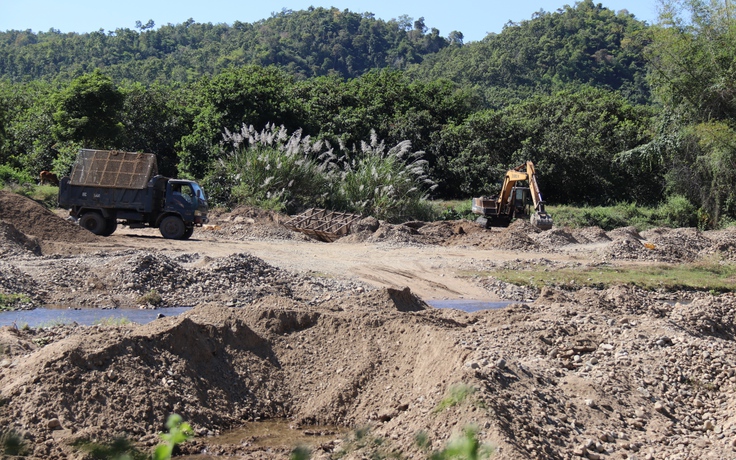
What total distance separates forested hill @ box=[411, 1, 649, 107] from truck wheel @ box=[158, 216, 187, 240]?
146ft

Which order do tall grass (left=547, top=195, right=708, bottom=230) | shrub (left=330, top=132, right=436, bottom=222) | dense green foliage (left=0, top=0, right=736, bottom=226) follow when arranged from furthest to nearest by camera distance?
tall grass (left=547, top=195, right=708, bottom=230), dense green foliage (left=0, top=0, right=736, bottom=226), shrub (left=330, top=132, right=436, bottom=222)

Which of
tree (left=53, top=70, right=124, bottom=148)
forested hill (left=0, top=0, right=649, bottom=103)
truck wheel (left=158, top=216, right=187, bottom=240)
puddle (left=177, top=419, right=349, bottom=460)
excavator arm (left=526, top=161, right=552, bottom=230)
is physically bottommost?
truck wheel (left=158, top=216, right=187, bottom=240)

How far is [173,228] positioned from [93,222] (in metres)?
2.20

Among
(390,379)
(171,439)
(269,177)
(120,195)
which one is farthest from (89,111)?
(171,439)

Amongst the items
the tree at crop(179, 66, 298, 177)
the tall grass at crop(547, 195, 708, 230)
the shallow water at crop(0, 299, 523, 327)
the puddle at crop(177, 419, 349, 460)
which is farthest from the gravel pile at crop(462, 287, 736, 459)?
the tree at crop(179, 66, 298, 177)

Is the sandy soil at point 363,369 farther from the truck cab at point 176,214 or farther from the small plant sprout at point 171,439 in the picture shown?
the truck cab at point 176,214

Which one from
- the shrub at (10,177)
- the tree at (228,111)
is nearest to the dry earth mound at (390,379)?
the shrub at (10,177)

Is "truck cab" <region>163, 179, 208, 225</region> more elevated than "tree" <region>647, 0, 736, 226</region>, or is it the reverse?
"tree" <region>647, 0, 736, 226</region>

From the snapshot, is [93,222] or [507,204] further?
[507,204]

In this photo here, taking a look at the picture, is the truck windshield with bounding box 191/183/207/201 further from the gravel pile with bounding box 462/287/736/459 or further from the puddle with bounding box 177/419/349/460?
the puddle with bounding box 177/419/349/460

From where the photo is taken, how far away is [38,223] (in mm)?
21562

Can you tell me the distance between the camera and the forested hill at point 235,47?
237 feet

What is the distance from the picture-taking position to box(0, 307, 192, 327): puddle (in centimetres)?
1273

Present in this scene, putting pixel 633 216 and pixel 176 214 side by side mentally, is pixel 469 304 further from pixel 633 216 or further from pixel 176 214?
pixel 633 216
